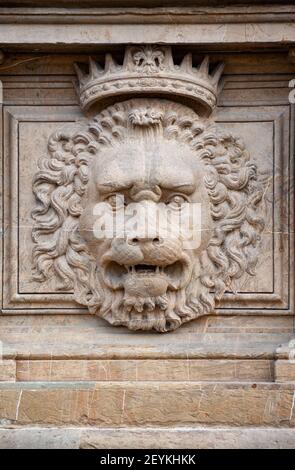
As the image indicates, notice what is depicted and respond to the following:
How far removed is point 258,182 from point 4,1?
140 centimetres

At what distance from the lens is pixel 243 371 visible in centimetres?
604

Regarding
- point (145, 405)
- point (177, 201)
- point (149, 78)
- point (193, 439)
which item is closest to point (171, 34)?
point (149, 78)

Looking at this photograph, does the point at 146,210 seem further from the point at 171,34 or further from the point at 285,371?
the point at 285,371

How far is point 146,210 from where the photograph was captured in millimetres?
5969

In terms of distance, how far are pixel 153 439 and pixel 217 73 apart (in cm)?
Answer: 167

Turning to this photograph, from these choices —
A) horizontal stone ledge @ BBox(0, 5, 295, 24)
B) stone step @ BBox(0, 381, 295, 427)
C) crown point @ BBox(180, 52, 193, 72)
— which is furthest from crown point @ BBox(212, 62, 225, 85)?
stone step @ BBox(0, 381, 295, 427)

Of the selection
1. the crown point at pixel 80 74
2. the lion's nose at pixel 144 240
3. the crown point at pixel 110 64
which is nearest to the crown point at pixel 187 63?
the crown point at pixel 110 64

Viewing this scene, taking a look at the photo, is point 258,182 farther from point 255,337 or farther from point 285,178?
point 255,337

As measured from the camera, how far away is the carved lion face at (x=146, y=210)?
5992mm

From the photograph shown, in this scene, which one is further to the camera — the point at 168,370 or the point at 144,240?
the point at 168,370

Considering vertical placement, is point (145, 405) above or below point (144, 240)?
below
